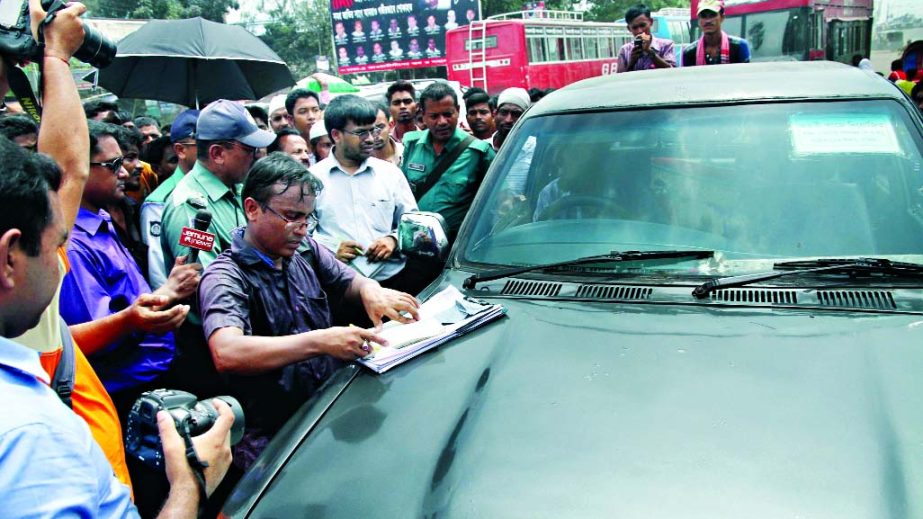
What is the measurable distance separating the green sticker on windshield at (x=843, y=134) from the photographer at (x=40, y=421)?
6.68ft

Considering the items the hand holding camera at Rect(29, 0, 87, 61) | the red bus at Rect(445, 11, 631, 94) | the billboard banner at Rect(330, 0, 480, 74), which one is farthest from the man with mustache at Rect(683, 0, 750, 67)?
the billboard banner at Rect(330, 0, 480, 74)

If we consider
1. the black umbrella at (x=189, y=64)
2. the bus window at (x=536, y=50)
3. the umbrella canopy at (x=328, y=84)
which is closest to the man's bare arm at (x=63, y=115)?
the black umbrella at (x=189, y=64)

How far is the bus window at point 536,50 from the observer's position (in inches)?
793

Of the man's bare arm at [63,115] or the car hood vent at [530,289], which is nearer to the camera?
the man's bare arm at [63,115]

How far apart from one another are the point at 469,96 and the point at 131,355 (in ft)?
13.7

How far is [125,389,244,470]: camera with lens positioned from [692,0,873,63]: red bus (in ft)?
49.6

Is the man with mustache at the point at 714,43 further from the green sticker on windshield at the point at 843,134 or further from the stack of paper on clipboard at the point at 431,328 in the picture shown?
the stack of paper on clipboard at the point at 431,328

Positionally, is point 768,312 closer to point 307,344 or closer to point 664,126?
point 664,126

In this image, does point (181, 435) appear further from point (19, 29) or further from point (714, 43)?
point (714, 43)

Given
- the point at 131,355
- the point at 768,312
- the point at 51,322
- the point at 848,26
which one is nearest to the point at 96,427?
the point at 51,322

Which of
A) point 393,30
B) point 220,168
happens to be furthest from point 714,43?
point 393,30

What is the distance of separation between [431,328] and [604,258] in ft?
2.01

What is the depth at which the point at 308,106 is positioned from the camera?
21.2 feet

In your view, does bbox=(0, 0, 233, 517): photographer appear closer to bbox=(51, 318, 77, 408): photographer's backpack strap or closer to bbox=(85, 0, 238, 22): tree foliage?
bbox=(51, 318, 77, 408): photographer's backpack strap
